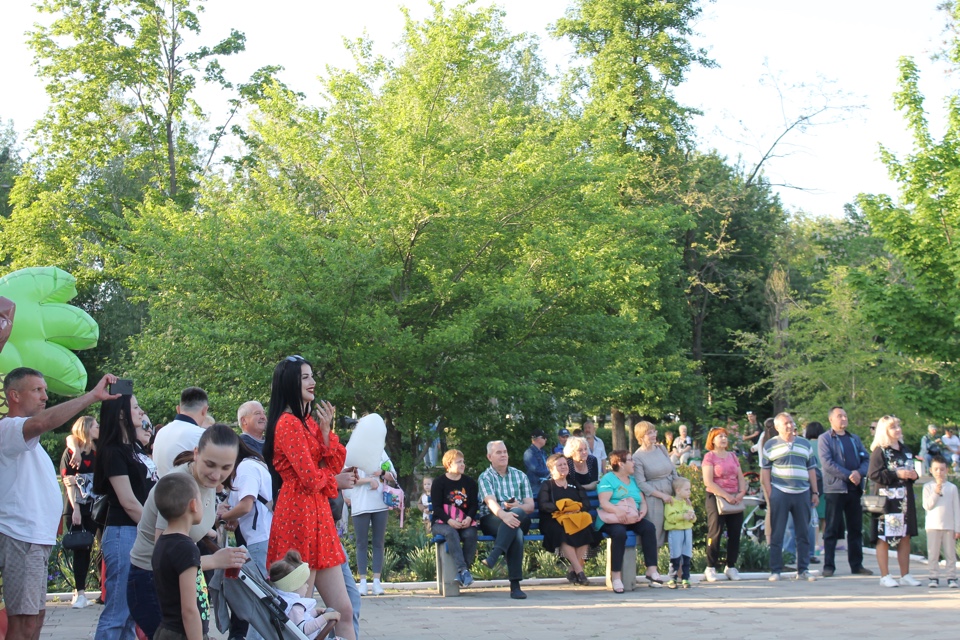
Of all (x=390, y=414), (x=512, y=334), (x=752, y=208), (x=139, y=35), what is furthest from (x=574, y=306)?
(x=752, y=208)

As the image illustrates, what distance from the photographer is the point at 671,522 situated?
1073 centimetres

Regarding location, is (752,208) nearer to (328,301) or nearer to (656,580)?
(328,301)

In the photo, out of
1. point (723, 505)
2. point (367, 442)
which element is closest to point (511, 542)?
point (367, 442)

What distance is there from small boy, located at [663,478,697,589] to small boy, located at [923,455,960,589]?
2524mm

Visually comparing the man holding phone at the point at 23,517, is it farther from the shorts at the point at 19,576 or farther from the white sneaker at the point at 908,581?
the white sneaker at the point at 908,581

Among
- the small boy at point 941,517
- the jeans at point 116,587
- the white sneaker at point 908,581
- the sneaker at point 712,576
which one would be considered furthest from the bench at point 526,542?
the jeans at point 116,587

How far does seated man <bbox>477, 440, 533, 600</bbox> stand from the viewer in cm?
1012

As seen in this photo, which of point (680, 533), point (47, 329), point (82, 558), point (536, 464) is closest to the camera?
point (47, 329)

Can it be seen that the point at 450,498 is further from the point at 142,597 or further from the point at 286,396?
the point at 142,597

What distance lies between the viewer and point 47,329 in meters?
8.01

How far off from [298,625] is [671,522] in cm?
609

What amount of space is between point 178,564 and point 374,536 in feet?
20.8

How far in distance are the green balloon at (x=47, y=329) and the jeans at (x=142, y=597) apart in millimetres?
3408

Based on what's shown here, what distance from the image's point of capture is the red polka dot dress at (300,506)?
5738 millimetres
